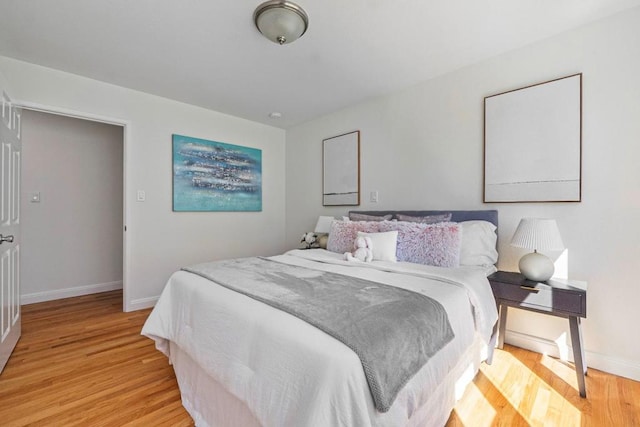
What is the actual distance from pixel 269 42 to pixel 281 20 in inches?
14.6

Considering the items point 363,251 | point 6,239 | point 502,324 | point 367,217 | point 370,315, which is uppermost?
point 367,217

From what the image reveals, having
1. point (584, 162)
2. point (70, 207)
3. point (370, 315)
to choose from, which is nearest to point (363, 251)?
point (370, 315)

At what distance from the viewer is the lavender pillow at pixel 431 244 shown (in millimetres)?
2043

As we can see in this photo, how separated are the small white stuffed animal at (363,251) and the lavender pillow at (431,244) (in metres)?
0.24

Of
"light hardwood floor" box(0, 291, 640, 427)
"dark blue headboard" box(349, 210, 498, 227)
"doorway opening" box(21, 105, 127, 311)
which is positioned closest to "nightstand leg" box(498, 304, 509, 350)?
"light hardwood floor" box(0, 291, 640, 427)

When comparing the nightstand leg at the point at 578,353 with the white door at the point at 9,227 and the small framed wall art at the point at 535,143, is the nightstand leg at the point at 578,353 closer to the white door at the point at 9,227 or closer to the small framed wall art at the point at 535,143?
the small framed wall art at the point at 535,143

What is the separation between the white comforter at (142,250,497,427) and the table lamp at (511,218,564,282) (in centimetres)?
33

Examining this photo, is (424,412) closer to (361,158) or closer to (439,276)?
(439,276)

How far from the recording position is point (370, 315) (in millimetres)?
1116

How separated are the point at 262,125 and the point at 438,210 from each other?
2749 millimetres

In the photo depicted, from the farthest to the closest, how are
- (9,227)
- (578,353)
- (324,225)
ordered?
(324,225)
(9,227)
(578,353)

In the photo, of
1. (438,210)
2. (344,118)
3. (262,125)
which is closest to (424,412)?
(438,210)

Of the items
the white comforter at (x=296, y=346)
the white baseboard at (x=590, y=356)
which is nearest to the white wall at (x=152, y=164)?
the white comforter at (x=296, y=346)

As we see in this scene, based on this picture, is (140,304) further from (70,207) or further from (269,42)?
(269,42)
